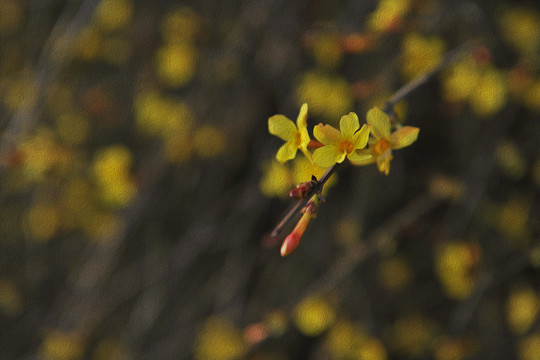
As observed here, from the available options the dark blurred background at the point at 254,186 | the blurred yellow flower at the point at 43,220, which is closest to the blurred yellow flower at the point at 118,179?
the dark blurred background at the point at 254,186

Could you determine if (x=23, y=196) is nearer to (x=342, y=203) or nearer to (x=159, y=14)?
(x=159, y=14)

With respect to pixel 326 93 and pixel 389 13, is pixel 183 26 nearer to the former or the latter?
pixel 326 93

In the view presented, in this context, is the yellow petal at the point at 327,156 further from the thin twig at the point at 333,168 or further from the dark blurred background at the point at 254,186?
the dark blurred background at the point at 254,186

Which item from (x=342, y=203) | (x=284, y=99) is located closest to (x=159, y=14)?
(x=284, y=99)

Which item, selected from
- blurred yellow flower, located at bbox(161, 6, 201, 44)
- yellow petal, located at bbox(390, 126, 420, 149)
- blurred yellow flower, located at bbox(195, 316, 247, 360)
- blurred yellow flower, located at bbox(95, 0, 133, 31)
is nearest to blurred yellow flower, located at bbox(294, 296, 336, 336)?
blurred yellow flower, located at bbox(195, 316, 247, 360)

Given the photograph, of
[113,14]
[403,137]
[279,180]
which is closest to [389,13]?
[279,180]

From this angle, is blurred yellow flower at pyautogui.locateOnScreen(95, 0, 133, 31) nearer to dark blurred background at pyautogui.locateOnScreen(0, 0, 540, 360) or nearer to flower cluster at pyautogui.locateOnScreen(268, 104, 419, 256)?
dark blurred background at pyautogui.locateOnScreen(0, 0, 540, 360)

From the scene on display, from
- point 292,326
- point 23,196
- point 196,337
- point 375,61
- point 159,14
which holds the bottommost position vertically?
point 292,326
